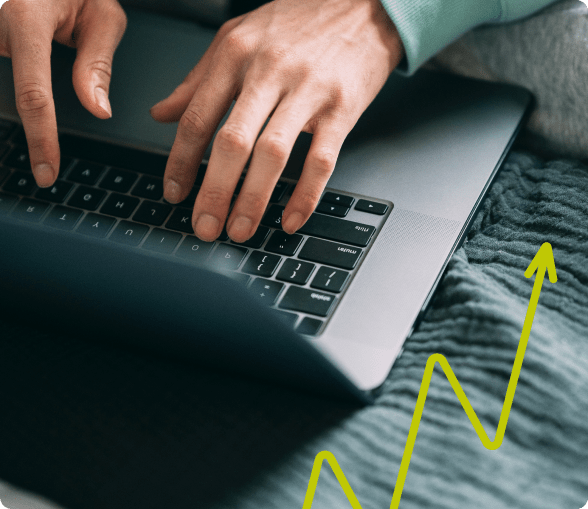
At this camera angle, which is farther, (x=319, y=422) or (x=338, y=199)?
(x=338, y=199)

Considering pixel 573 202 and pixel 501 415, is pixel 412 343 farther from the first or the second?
pixel 573 202

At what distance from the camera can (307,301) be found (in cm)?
42

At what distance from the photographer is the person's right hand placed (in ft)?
1.68

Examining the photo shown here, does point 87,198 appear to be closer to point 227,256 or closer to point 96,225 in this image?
point 96,225

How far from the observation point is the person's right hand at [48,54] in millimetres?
513

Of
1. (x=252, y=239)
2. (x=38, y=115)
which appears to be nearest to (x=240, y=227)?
(x=252, y=239)

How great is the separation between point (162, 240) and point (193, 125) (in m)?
0.11

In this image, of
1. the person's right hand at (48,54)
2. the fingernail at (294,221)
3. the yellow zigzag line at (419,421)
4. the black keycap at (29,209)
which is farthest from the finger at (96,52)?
the yellow zigzag line at (419,421)

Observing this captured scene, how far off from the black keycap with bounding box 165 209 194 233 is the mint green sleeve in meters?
0.27

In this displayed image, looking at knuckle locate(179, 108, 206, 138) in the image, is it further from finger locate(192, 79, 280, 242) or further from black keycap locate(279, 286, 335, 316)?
black keycap locate(279, 286, 335, 316)

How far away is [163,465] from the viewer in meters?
0.34

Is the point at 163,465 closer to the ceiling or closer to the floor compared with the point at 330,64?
closer to the floor

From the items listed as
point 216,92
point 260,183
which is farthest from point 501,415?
point 216,92

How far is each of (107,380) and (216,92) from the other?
28cm
